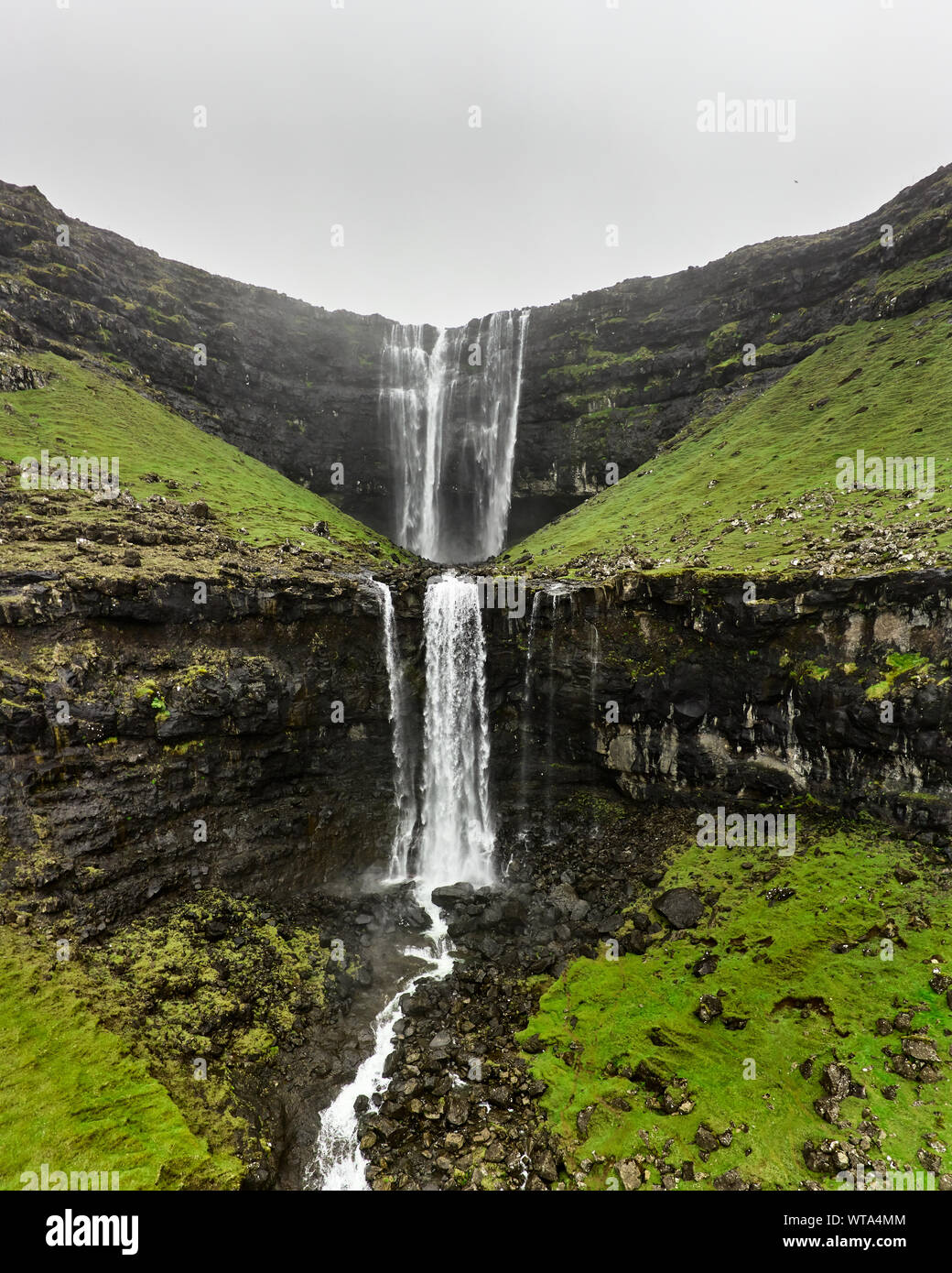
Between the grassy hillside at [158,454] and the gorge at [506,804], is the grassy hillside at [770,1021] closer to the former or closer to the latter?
the gorge at [506,804]

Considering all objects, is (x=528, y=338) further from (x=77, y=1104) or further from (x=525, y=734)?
(x=77, y=1104)

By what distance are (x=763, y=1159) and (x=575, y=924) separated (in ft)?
31.3

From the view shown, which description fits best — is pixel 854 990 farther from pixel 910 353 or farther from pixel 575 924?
pixel 910 353

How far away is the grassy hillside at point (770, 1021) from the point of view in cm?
1215

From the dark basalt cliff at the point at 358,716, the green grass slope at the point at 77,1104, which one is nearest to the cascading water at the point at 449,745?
the dark basalt cliff at the point at 358,716

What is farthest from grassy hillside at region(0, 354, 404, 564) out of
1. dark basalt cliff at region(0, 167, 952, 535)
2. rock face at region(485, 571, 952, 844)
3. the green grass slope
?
the green grass slope

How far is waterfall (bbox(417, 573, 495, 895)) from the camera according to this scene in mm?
27641

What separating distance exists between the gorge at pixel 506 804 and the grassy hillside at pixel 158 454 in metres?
0.42

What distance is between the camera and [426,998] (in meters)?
18.6

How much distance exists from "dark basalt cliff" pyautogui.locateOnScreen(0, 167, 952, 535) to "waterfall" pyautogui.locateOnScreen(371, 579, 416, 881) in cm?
2968

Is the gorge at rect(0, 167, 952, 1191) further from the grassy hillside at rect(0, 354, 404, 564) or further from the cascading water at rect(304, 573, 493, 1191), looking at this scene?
the grassy hillside at rect(0, 354, 404, 564)
